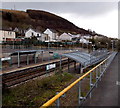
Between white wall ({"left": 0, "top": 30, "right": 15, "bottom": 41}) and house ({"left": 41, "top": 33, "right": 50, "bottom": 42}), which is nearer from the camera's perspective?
white wall ({"left": 0, "top": 30, "right": 15, "bottom": 41})

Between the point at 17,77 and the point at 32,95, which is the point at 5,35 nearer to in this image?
the point at 17,77

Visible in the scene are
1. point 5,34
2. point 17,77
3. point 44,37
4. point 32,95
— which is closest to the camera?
point 32,95

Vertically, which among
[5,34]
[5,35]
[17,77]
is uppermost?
[5,34]

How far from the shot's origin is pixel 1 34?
47.9 m

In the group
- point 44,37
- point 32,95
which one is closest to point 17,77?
point 32,95

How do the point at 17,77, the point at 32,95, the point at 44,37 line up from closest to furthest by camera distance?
the point at 32,95 → the point at 17,77 → the point at 44,37

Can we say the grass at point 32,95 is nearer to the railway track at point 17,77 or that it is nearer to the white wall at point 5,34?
the railway track at point 17,77

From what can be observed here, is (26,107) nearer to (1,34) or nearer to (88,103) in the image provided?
(88,103)

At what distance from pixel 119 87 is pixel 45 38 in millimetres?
61722

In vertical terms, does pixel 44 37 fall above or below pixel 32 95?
above

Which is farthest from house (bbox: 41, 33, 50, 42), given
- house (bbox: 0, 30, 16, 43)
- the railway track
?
the railway track

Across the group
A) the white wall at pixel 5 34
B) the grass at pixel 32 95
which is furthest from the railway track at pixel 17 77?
the white wall at pixel 5 34

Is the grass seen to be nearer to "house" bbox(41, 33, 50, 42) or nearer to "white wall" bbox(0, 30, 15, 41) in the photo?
"white wall" bbox(0, 30, 15, 41)

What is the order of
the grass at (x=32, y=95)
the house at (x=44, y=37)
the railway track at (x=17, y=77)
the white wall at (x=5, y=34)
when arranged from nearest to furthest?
1. the grass at (x=32, y=95)
2. the railway track at (x=17, y=77)
3. the white wall at (x=5, y=34)
4. the house at (x=44, y=37)
